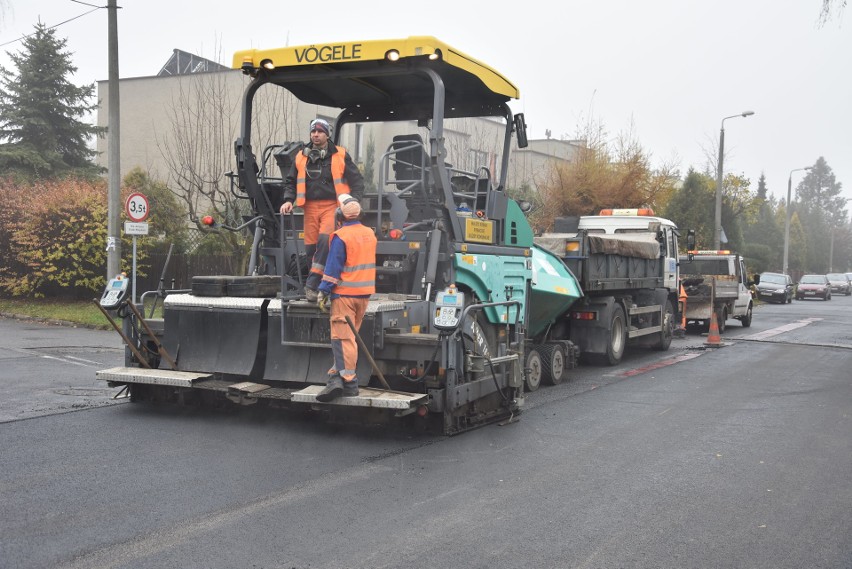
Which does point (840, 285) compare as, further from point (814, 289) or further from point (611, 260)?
point (611, 260)

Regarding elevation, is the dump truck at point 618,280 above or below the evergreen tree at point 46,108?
below

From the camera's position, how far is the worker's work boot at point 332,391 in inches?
259

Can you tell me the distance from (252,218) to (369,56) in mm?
2067

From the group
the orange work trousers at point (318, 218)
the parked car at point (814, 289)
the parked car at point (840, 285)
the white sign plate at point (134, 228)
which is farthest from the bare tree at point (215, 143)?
the parked car at point (840, 285)

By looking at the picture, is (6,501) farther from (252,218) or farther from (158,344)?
(252,218)

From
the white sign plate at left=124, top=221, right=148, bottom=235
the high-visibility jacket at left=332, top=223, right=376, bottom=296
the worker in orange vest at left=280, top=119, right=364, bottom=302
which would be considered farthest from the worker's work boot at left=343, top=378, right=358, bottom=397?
the white sign plate at left=124, top=221, right=148, bottom=235

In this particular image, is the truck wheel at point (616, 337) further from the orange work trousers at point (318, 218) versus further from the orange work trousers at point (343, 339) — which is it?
the orange work trousers at point (343, 339)

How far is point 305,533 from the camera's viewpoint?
15.2 ft

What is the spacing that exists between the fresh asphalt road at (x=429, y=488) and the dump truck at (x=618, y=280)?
10.3 ft

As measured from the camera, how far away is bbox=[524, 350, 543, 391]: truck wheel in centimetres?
1033

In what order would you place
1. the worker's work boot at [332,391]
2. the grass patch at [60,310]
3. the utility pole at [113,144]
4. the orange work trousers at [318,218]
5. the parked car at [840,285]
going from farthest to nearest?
the parked car at [840,285] → the grass patch at [60,310] → the utility pole at [113,144] → the orange work trousers at [318,218] → the worker's work boot at [332,391]

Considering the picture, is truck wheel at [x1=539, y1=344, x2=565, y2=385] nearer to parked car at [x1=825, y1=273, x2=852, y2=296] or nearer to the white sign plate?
the white sign plate

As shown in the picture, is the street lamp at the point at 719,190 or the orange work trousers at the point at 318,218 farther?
the street lamp at the point at 719,190

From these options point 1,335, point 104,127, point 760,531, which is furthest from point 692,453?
point 104,127
